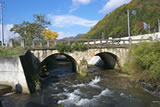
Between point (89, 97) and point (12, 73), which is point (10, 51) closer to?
point (12, 73)

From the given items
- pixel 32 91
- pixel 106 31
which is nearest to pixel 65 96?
pixel 32 91

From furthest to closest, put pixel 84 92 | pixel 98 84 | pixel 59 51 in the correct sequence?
pixel 59 51, pixel 98 84, pixel 84 92

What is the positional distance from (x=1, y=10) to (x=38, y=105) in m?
17.0

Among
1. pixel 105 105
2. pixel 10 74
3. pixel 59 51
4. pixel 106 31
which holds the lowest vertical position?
pixel 105 105

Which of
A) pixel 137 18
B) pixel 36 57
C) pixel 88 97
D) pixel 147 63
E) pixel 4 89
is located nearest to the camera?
pixel 4 89

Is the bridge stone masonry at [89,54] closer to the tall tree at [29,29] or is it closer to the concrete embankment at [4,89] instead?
the concrete embankment at [4,89]

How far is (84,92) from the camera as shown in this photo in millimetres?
11484

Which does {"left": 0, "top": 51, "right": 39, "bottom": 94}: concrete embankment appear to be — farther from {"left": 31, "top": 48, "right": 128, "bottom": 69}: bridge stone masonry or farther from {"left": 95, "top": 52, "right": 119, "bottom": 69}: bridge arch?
{"left": 95, "top": 52, "right": 119, "bottom": 69}: bridge arch

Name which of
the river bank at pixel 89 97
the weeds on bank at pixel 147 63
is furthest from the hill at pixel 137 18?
the river bank at pixel 89 97

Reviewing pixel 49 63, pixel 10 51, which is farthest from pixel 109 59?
pixel 10 51

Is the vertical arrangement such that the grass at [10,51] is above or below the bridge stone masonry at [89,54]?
above

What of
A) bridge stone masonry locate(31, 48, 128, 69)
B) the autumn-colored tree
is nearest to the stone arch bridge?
bridge stone masonry locate(31, 48, 128, 69)

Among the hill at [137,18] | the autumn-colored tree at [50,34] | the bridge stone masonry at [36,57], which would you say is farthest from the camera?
the hill at [137,18]

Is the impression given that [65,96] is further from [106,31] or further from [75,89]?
[106,31]
